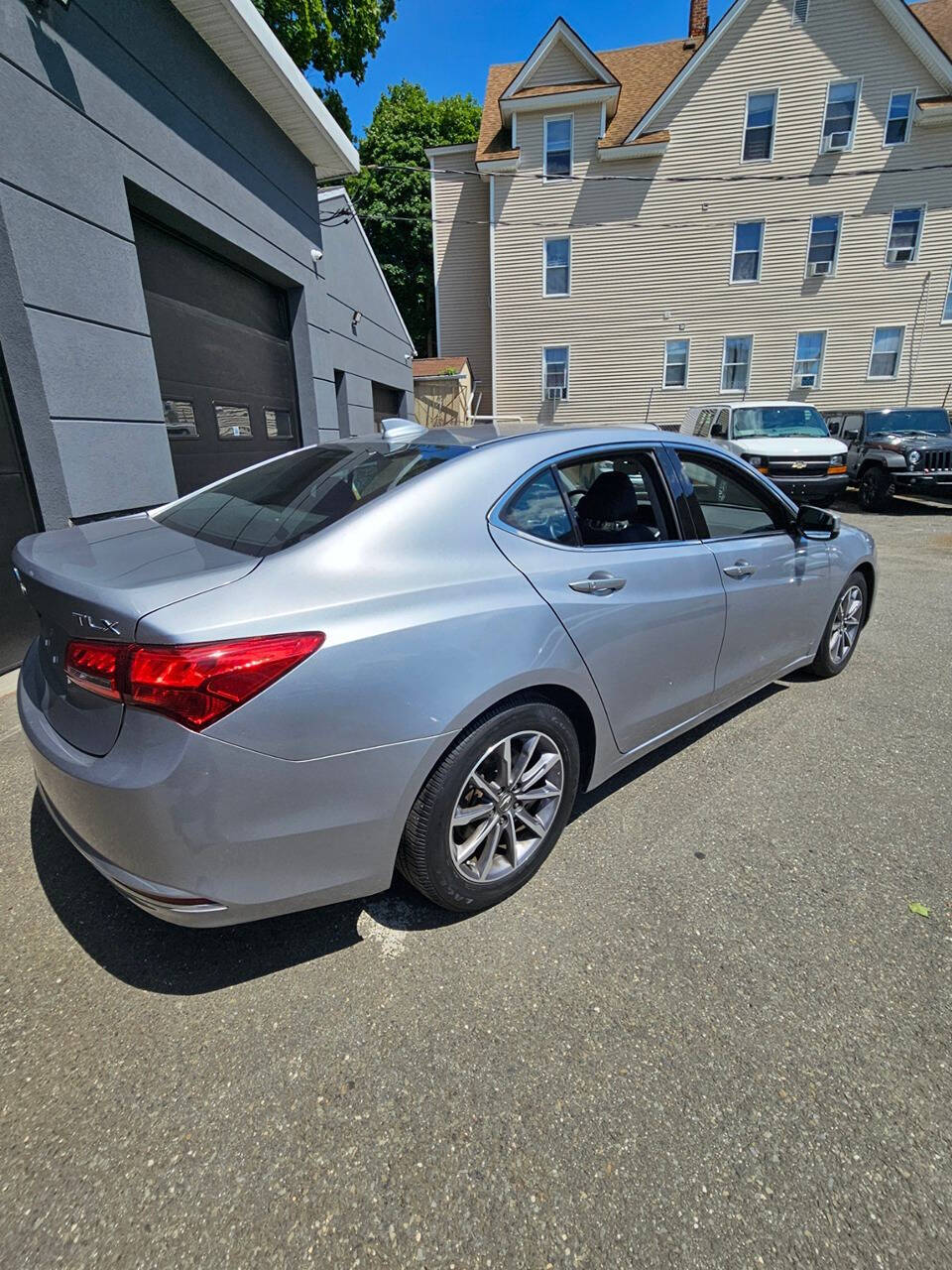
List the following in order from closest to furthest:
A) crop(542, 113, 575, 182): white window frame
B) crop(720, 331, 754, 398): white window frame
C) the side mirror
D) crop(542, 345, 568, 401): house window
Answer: the side mirror, crop(542, 113, 575, 182): white window frame, crop(720, 331, 754, 398): white window frame, crop(542, 345, 568, 401): house window

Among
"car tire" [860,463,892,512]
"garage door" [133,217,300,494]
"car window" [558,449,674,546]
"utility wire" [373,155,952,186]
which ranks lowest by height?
"car tire" [860,463,892,512]

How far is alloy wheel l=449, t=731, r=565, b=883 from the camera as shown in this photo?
2051 millimetres

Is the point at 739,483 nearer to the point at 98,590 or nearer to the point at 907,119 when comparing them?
the point at 98,590

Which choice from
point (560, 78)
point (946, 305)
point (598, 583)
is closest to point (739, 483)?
point (598, 583)

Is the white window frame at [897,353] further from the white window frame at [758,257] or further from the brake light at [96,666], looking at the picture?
the brake light at [96,666]

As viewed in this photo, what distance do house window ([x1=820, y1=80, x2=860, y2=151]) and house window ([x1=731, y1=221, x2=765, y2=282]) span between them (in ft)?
8.64

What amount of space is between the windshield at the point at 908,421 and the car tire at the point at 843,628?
1075 centimetres

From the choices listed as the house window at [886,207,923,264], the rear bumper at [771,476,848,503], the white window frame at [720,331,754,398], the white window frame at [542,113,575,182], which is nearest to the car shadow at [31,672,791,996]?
the rear bumper at [771,476,848,503]

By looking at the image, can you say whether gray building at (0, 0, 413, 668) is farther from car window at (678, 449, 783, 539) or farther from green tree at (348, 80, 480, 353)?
green tree at (348, 80, 480, 353)

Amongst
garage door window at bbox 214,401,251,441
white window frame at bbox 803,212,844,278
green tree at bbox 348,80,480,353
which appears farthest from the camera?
green tree at bbox 348,80,480,353

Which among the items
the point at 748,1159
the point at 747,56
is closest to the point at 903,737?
the point at 748,1159

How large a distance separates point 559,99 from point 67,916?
2351 cm

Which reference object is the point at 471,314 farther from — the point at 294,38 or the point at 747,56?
the point at 747,56

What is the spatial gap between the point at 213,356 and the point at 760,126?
20261 mm
